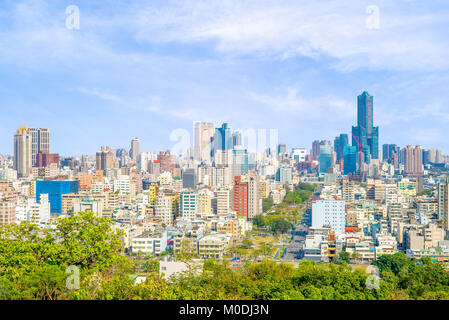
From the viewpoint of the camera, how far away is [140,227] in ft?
27.0

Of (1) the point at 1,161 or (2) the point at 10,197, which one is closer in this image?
(2) the point at 10,197

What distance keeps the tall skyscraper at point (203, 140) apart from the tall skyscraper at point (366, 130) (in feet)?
28.5

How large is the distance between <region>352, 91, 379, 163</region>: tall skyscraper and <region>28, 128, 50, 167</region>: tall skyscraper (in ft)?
41.0

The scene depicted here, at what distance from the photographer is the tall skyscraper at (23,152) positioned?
513 inches

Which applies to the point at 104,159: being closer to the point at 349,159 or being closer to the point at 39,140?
the point at 39,140

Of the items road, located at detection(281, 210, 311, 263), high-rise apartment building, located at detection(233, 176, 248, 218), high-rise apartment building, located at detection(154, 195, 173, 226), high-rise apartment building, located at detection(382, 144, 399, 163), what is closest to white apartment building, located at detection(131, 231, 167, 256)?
road, located at detection(281, 210, 311, 263)

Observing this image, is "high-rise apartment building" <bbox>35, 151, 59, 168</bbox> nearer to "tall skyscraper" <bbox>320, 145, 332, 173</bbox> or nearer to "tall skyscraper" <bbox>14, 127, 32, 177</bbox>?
"tall skyscraper" <bbox>14, 127, 32, 177</bbox>

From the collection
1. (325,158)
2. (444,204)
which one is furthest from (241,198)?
(325,158)

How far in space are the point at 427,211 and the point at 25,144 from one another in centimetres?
1128

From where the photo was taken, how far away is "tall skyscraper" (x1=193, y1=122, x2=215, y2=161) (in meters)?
11.1

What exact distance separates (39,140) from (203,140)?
5060mm
